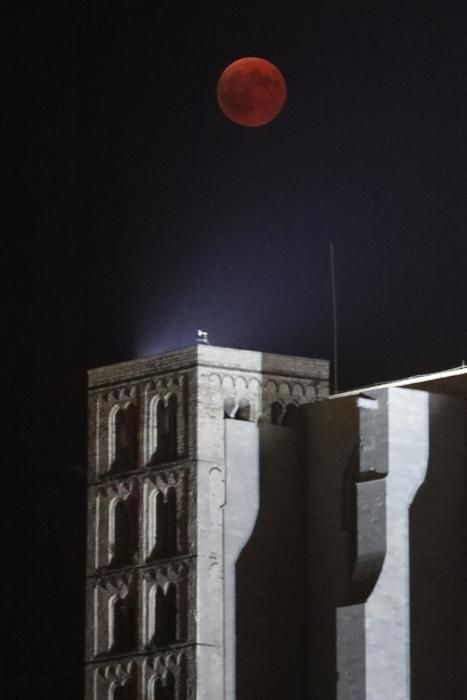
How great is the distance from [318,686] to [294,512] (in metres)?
4.12

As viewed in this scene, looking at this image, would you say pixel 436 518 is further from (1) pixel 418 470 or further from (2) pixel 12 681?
(2) pixel 12 681

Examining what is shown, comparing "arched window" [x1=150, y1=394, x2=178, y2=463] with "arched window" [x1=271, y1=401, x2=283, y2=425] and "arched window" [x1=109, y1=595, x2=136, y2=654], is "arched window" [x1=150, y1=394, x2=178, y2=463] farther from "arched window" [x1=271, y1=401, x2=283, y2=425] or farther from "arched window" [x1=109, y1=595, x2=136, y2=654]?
→ "arched window" [x1=109, y1=595, x2=136, y2=654]

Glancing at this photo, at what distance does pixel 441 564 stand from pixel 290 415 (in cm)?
649

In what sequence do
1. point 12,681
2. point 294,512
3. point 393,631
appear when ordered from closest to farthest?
point 393,631, point 294,512, point 12,681

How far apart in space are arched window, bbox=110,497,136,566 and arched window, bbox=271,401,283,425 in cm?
375

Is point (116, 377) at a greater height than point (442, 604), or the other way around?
point (116, 377)

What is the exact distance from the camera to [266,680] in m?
63.9

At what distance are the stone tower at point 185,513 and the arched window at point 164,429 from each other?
23mm

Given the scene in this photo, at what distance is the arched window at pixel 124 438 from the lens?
6638cm

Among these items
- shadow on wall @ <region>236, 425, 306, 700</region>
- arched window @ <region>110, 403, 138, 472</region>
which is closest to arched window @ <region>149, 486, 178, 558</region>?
arched window @ <region>110, 403, 138, 472</region>

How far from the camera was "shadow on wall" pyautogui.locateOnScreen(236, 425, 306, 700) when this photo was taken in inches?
2518

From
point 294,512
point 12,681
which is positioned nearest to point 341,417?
point 294,512

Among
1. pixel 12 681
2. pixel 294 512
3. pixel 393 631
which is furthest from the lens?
pixel 12 681

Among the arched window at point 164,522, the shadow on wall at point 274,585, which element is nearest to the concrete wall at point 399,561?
the shadow on wall at point 274,585
